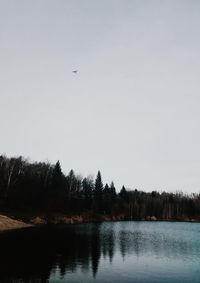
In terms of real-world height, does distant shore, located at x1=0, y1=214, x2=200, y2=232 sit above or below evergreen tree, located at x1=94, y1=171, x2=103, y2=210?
below

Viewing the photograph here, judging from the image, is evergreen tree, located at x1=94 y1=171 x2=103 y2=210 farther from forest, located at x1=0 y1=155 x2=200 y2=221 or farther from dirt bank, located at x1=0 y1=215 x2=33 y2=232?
dirt bank, located at x1=0 y1=215 x2=33 y2=232

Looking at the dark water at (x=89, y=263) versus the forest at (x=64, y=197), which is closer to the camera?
the dark water at (x=89, y=263)

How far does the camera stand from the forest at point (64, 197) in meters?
103

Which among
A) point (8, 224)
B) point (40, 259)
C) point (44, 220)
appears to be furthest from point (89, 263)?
point (44, 220)

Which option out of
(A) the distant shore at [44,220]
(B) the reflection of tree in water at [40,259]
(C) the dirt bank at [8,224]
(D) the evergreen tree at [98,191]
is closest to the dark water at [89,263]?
(B) the reflection of tree in water at [40,259]

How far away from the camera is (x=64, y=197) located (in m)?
126

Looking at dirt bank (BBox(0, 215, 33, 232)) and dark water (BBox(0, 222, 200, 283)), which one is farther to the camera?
dirt bank (BBox(0, 215, 33, 232))

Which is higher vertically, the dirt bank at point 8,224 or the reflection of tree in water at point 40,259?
the dirt bank at point 8,224

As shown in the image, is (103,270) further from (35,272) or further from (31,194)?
(31,194)

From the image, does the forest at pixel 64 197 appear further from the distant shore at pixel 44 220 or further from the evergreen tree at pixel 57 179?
the distant shore at pixel 44 220

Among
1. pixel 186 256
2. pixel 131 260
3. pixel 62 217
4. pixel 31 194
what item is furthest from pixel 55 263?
pixel 31 194

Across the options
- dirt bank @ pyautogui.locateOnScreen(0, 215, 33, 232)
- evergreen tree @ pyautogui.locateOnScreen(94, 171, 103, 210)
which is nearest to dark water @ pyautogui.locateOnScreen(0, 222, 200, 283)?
dirt bank @ pyautogui.locateOnScreen(0, 215, 33, 232)

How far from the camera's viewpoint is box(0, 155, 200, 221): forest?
102519 mm

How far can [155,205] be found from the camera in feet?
636
